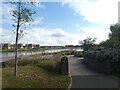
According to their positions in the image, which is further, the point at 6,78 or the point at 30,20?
the point at 30,20

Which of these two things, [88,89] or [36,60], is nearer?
[88,89]

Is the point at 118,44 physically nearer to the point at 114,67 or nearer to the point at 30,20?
the point at 114,67

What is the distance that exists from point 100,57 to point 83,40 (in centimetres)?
2318

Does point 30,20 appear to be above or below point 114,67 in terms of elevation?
above

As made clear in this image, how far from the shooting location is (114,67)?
773 inches

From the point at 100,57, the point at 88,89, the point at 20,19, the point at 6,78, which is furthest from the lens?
the point at 100,57

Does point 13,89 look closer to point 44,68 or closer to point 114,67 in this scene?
point 44,68

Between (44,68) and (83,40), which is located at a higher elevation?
(83,40)

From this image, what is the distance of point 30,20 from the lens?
15.9 m

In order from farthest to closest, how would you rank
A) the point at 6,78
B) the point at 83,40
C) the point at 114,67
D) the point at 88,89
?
the point at 83,40 < the point at 114,67 < the point at 6,78 < the point at 88,89

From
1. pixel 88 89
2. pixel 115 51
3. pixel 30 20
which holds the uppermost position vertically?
pixel 30 20

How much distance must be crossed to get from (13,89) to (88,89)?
3585mm

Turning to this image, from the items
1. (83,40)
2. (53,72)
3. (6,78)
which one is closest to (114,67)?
(53,72)

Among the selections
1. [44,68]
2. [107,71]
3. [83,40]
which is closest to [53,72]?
[44,68]
